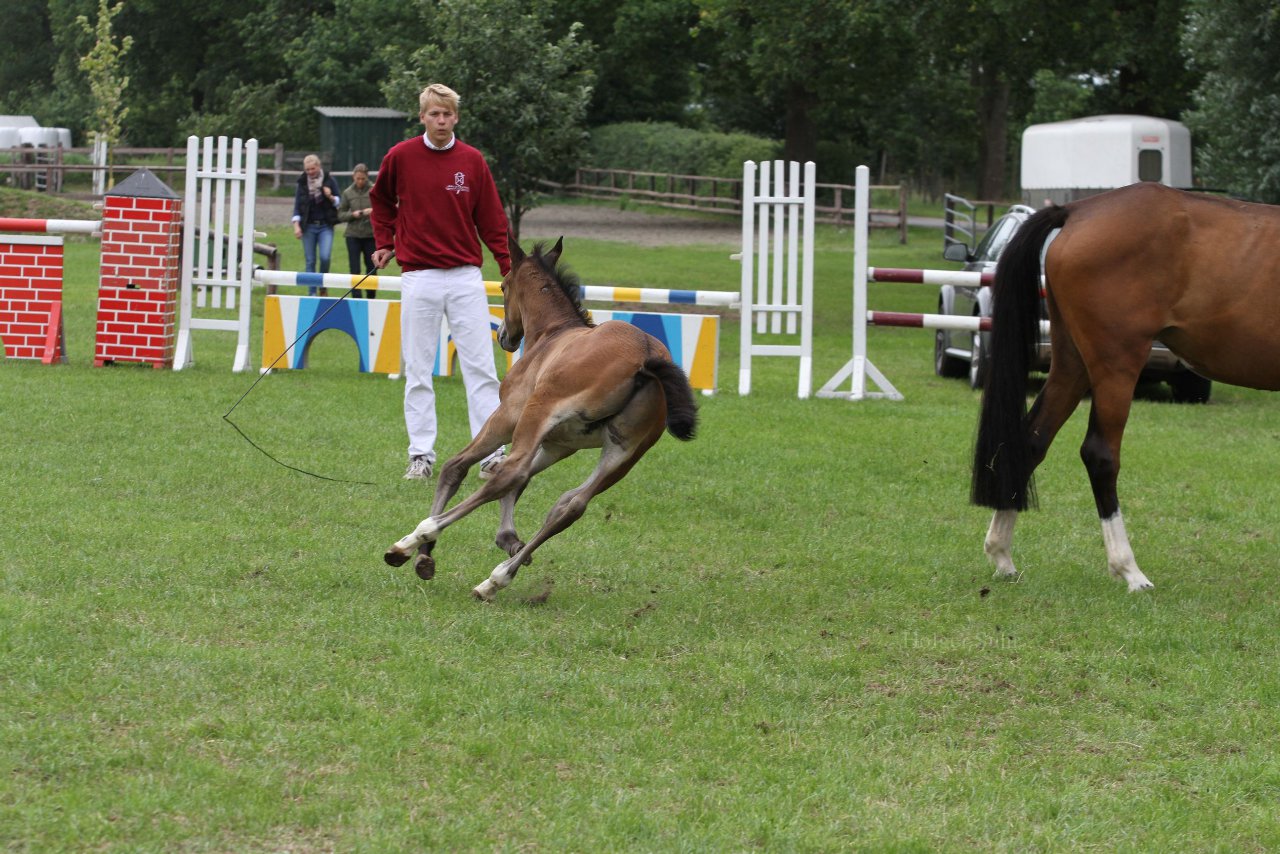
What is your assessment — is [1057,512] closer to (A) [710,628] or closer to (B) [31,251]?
(A) [710,628]

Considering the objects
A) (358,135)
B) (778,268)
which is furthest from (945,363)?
(358,135)

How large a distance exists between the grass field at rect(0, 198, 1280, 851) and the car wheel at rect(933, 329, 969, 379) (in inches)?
226

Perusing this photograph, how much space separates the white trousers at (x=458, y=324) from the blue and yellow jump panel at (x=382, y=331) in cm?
438

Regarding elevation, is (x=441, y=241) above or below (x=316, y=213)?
below

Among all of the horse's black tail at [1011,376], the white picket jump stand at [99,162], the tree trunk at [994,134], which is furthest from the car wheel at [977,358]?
the white picket jump stand at [99,162]

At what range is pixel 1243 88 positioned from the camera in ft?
60.5

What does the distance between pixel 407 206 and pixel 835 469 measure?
3.38 m

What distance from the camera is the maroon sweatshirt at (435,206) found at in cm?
902

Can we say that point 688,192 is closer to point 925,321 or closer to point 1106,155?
point 1106,155

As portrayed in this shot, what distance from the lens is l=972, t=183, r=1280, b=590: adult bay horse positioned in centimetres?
742

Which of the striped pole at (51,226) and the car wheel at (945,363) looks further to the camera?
the car wheel at (945,363)

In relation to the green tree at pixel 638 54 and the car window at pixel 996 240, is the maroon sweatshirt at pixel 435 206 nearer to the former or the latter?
the car window at pixel 996 240

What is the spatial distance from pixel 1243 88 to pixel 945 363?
5.53 metres

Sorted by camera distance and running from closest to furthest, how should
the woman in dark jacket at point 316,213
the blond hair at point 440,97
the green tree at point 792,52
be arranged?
the blond hair at point 440,97 → the woman in dark jacket at point 316,213 → the green tree at point 792,52
